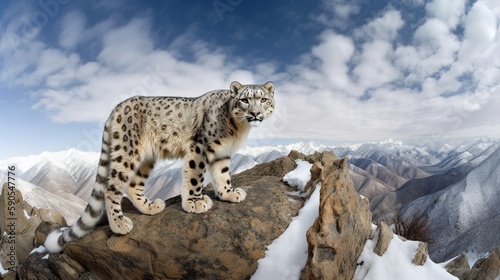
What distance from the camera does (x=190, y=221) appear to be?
8016 millimetres

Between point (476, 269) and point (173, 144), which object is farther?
point (476, 269)

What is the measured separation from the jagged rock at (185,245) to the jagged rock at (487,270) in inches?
582

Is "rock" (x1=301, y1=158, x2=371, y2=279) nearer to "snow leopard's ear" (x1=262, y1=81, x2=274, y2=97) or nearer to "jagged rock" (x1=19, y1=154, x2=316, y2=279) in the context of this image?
"jagged rock" (x1=19, y1=154, x2=316, y2=279)

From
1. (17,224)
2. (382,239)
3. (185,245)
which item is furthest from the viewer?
(17,224)

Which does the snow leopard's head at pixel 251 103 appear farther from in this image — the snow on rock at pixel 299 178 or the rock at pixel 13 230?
the rock at pixel 13 230

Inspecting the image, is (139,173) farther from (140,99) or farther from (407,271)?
(407,271)

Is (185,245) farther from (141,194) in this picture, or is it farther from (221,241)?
(141,194)

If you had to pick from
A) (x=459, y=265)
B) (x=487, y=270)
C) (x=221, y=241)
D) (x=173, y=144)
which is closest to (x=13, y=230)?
(x=173, y=144)

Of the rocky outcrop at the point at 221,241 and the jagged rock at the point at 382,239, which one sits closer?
the rocky outcrop at the point at 221,241

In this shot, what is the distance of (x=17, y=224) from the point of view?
2062 centimetres

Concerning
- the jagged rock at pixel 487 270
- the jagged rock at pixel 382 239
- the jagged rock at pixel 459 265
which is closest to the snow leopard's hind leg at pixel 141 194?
the jagged rock at pixel 382 239

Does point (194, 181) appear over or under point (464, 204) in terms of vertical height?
over

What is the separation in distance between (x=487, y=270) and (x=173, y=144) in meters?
19.6

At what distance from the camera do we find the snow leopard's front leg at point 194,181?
8.18 metres
